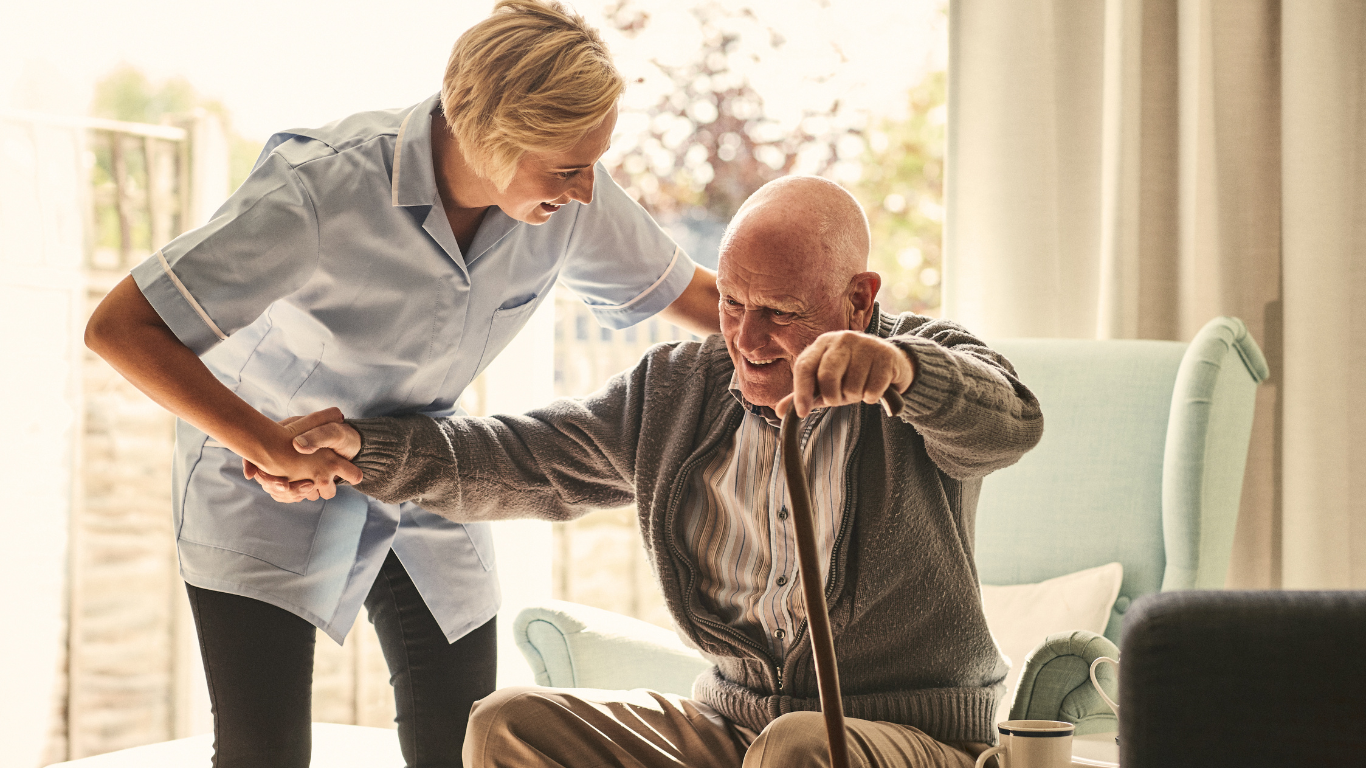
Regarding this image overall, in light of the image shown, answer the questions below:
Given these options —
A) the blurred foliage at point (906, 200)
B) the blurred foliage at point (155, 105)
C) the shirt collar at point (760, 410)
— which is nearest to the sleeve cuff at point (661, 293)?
the shirt collar at point (760, 410)

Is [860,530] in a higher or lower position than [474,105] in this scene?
lower

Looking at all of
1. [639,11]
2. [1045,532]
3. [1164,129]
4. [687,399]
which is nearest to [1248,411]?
[1045,532]

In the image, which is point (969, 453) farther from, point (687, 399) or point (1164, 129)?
point (1164, 129)

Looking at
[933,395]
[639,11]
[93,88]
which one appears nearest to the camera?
[933,395]

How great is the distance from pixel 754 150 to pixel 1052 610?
264 centimetres

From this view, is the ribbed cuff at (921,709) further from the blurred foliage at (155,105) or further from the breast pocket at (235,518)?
the blurred foliage at (155,105)

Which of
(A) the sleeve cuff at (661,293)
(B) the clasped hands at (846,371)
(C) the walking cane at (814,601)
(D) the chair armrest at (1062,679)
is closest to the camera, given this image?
(C) the walking cane at (814,601)

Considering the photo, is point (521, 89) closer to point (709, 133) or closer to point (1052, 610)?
point (1052, 610)

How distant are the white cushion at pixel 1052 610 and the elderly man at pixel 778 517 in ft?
1.72

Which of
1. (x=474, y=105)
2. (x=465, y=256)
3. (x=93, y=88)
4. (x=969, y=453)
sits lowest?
(x=969, y=453)

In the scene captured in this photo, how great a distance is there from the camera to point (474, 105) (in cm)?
132

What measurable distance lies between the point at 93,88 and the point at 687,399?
6.48 feet

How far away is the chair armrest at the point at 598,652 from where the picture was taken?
178 centimetres

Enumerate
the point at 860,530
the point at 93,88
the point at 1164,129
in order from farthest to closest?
the point at 93,88 → the point at 1164,129 → the point at 860,530
